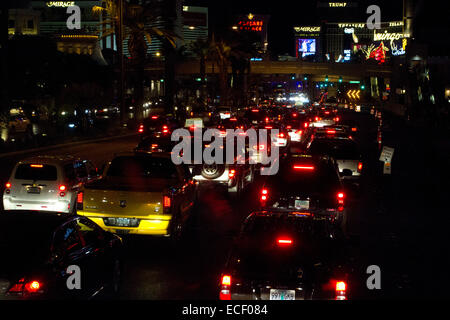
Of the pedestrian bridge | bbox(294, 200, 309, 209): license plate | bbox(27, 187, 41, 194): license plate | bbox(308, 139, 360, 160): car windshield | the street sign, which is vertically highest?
the pedestrian bridge

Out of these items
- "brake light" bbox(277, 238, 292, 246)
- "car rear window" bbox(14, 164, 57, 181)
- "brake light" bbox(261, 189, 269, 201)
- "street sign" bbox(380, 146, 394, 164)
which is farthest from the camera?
"street sign" bbox(380, 146, 394, 164)

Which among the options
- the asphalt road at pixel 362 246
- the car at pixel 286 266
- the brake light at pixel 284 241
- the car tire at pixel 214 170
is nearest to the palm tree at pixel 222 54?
the asphalt road at pixel 362 246

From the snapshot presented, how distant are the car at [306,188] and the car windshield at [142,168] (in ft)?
7.36

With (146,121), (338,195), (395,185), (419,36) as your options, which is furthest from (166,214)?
(419,36)

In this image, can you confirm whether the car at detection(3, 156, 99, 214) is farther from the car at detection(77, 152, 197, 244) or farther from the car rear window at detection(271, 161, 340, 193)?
the car rear window at detection(271, 161, 340, 193)

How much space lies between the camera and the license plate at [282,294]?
7070 mm

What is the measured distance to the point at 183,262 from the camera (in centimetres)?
1194

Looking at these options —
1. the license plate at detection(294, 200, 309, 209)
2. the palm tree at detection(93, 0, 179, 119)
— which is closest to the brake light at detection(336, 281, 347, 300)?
the license plate at detection(294, 200, 309, 209)

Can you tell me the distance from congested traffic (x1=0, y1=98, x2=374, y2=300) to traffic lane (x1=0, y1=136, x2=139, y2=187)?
7.37 meters

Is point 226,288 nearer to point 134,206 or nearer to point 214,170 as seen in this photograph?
point 134,206

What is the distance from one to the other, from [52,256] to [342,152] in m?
14.8

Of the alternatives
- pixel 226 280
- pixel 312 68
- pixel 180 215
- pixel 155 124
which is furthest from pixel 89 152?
Answer: pixel 312 68

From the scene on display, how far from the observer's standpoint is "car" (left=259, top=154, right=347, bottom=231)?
1232cm

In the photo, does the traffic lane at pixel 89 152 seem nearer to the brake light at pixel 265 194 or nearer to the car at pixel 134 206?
the car at pixel 134 206
